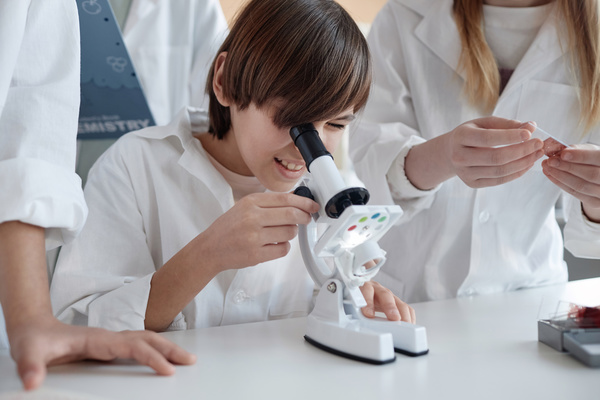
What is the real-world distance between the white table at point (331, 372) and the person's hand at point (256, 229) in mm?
123

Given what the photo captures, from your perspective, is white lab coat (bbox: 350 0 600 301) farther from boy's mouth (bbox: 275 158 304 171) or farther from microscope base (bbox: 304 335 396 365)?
microscope base (bbox: 304 335 396 365)

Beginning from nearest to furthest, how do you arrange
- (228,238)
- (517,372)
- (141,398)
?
1. (141,398)
2. (517,372)
3. (228,238)

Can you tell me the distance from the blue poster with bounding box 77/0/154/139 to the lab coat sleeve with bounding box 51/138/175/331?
202 mm

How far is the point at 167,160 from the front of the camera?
46.3 inches

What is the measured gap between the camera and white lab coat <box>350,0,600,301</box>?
1.33 meters

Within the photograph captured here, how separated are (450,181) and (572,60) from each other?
36cm

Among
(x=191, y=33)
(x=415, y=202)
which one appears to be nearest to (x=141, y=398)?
(x=415, y=202)

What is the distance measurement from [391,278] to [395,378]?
71 centimetres

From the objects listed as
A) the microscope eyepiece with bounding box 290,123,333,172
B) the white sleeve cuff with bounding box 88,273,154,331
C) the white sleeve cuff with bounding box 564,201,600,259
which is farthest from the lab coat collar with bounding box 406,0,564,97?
the white sleeve cuff with bounding box 88,273,154,331

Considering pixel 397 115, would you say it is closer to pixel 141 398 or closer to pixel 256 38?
pixel 256 38

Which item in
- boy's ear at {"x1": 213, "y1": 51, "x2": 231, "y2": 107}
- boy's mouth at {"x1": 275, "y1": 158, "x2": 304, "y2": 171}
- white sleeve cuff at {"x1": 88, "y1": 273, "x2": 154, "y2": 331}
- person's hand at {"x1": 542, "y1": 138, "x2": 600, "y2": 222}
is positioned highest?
boy's ear at {"x1": 213, "y1": 51, "x2": 231, "y2": 107}

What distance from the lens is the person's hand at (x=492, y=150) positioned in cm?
101

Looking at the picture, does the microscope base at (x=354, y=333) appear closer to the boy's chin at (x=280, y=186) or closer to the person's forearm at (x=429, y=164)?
the boy's chin at (x=280, y=186)

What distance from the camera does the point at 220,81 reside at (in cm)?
116
